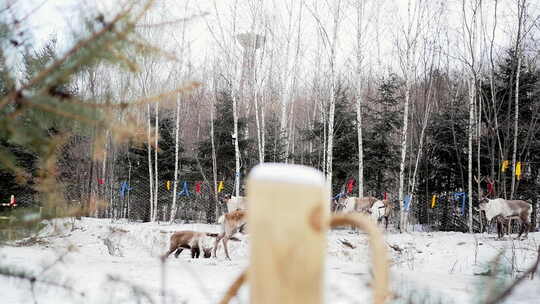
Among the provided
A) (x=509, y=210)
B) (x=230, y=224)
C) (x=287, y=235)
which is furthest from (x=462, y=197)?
(x=287, y=235)

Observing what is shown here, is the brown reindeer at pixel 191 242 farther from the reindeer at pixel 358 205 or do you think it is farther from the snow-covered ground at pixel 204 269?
the reindeer at pixel 358 205

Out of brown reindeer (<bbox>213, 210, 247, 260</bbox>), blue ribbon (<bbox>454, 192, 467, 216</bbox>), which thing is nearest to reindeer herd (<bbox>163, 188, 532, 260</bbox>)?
brown reindeer (<bbox>213, 210, 247, 260</bbox>)

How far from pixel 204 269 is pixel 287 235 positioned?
233 inches

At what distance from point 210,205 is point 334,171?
5.60 metres

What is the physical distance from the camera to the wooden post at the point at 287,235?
595 millimetres

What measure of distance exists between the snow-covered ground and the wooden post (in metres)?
0.11

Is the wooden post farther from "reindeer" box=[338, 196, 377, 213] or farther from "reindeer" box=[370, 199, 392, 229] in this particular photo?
"reindeer" box=[370, 199, 392, 229]

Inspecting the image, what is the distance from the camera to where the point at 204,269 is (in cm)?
616

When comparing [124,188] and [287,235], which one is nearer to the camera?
[287,235]

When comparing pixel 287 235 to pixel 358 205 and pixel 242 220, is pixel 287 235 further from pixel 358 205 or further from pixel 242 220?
pixel 358 205

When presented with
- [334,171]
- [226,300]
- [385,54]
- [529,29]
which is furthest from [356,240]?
[226,300]

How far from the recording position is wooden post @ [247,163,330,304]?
60 centimetres

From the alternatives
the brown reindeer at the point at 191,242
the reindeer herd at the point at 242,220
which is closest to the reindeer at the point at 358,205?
the reindeer herd at the point at 242,220

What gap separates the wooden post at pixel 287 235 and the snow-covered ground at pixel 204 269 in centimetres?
11
